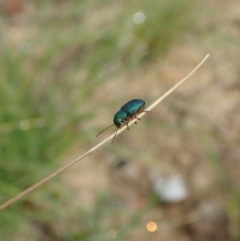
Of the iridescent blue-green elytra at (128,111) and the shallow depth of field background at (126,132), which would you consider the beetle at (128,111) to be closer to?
the iridescent blue-green elytra at (128,111)

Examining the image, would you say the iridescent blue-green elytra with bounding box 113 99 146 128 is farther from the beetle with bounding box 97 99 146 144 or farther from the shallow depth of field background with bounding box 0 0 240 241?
the shallow depth of field background with bounding box 0 0 240 241

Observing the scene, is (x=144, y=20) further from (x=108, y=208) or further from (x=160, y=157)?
(x=108, y=208)

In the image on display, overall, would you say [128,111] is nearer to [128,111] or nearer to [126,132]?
[128,111]

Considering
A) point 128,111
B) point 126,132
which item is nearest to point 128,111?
point 128,111

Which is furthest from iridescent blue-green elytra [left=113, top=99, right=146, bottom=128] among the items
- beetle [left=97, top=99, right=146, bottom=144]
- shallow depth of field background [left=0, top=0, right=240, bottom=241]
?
shallow depth of field background [left=0, top=0, right=240, bottom=241]

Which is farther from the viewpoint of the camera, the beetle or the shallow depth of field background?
the shallow depth of field background

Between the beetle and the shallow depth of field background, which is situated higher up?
the shallow depth of field background
